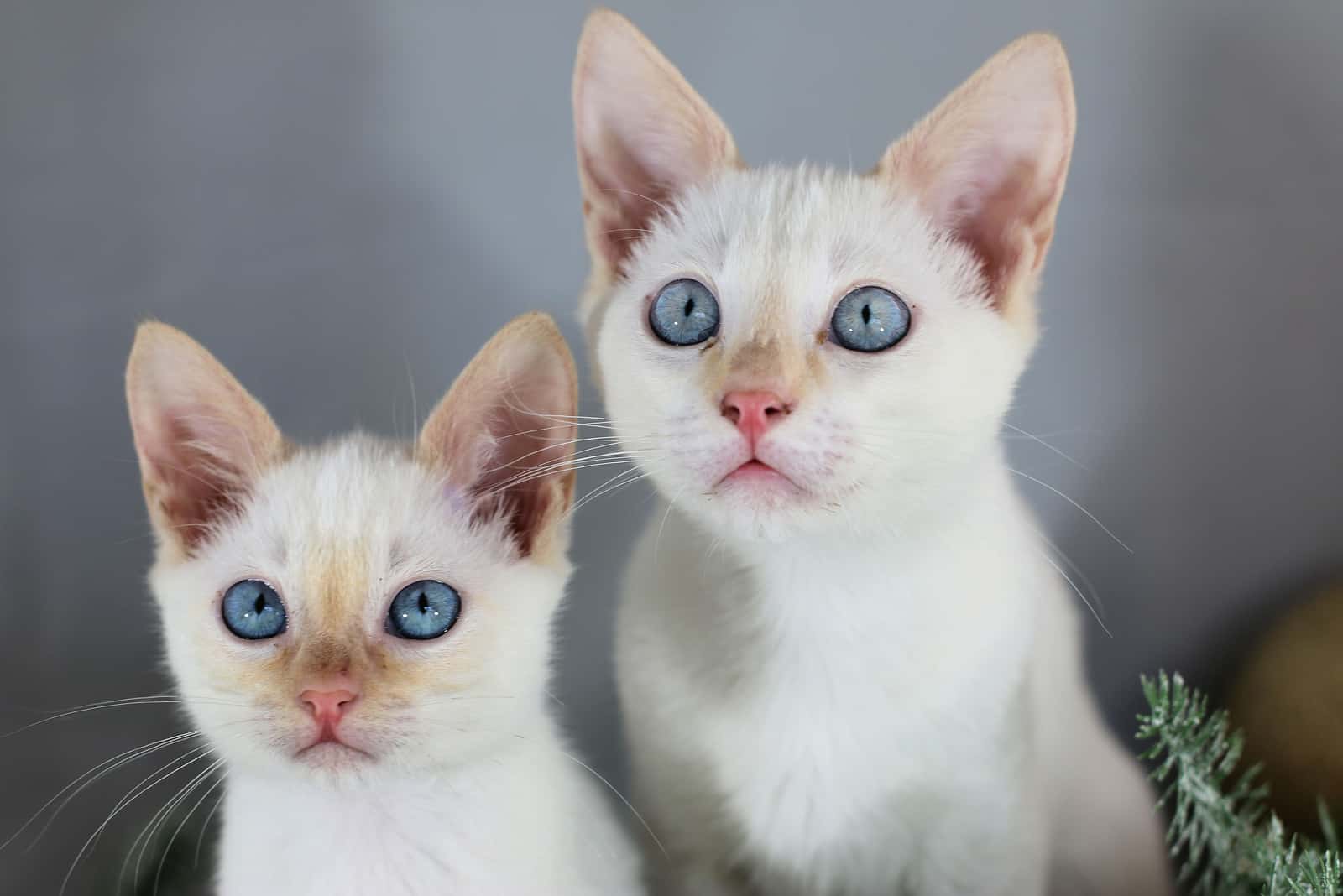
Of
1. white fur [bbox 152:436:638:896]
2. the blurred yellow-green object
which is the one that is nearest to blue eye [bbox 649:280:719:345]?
white fur [bbox 152:436:638:896]

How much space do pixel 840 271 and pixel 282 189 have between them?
2.13 ft

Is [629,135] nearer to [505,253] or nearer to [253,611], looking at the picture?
[505,253]

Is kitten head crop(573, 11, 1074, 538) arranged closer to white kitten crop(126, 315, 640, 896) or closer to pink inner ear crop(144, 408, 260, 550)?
white kitten crop(126, 315, 640, 896)

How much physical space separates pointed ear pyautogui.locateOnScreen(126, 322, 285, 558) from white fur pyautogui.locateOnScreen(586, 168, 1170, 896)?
0.97 feet

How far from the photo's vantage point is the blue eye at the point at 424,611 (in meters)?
0.93

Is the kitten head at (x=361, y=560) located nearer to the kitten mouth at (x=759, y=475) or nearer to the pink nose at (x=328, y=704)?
the pink nose at (x=328, y=704)

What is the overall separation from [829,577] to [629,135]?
412 mm

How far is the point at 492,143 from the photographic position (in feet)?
4.28

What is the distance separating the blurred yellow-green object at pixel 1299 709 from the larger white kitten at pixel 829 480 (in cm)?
23

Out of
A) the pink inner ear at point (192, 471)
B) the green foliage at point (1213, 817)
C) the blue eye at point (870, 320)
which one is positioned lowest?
the green foliage at point (1213, 817)

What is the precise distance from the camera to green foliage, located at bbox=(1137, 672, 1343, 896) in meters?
1.07

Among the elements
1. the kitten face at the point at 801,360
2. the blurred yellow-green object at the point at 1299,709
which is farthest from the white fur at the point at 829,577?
the blurred yellow-green object at the point at 1299,709

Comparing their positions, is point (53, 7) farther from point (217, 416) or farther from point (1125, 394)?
point (1125, 394)

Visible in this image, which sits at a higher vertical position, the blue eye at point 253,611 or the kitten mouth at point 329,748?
the blue eye at point 253,611
